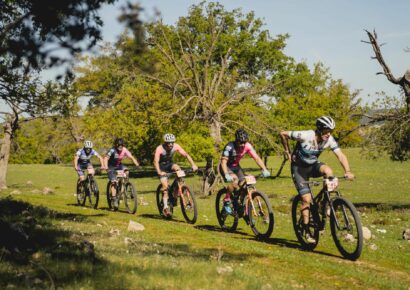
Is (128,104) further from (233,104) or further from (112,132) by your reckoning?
(233,104)

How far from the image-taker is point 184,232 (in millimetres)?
12398

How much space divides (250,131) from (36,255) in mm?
26251

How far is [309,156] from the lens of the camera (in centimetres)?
995

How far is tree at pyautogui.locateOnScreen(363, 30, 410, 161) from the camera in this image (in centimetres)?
2117

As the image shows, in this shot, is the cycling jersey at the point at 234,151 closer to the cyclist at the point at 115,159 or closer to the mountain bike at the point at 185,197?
the mountain bike at the point at 185,197

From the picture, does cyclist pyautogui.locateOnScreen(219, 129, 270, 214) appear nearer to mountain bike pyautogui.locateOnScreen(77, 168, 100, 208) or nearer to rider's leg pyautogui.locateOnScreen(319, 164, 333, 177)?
rider's leg pyautogui.locateOnScreen(319, 164, 333, 177)

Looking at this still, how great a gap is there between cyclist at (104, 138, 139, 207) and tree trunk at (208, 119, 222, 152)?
13.0m

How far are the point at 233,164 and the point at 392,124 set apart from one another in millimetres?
13230

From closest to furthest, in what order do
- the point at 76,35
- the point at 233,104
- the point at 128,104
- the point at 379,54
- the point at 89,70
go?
the point at 76,35 < the point at 379,54 < the point at 233,104 < the point at 128,104 < the point at 89,70

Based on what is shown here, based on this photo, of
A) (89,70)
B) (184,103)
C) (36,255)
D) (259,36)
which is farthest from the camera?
(89,70)

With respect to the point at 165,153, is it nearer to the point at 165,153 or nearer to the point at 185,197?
the point at 165,153

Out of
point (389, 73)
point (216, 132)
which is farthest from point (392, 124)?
point (216, 132)

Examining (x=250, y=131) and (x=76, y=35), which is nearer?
(x=76, y=35)

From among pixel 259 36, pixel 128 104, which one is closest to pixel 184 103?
pixel 128 104
